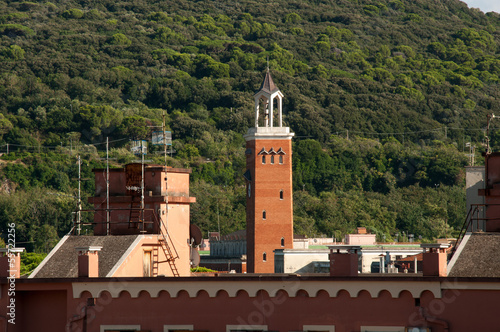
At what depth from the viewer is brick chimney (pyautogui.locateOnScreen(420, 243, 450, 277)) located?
18.7m

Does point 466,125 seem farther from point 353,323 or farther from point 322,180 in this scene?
point 353,323

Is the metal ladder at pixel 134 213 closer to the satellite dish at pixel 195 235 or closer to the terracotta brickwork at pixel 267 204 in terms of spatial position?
the satellite dish at pixel 195 235

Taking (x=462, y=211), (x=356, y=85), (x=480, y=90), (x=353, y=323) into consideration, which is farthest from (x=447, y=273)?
(x=480, y=90)

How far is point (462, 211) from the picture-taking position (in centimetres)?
12362

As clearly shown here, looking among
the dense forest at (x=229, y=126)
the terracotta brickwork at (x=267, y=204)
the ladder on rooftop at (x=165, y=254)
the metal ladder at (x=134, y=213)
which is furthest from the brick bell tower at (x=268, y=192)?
the ladder on rooftop at (x=165, y=254)

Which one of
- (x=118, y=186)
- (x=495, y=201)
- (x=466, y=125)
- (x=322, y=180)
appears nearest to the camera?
(x=495, y=201)

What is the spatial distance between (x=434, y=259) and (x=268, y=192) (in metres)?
64.5

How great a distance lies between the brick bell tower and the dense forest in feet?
70.9

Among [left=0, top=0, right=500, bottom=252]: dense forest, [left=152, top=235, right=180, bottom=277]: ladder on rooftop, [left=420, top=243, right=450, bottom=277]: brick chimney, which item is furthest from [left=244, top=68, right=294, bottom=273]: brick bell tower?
[left=420, top=243, right=450, bottom=277]: brick chimney

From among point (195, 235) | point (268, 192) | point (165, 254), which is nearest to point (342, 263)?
point (165, 254)

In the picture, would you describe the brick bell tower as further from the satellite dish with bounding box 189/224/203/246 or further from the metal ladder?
the metal ladder

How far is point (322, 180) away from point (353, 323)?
11595 cm

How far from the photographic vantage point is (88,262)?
21.1 meters

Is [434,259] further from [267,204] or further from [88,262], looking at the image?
[267,204]
